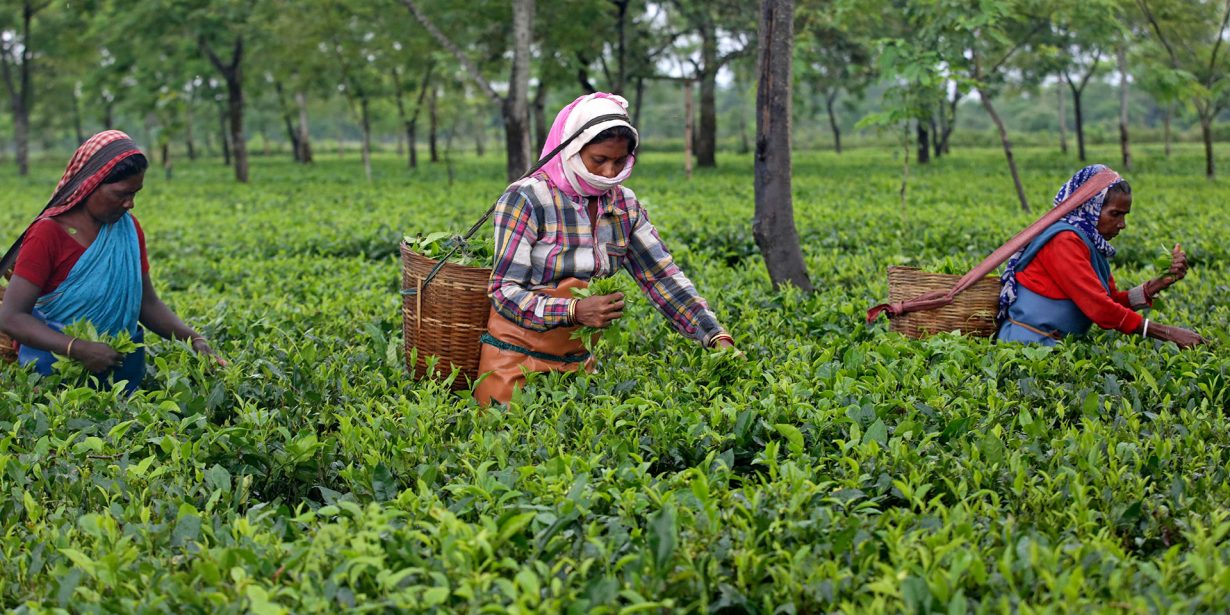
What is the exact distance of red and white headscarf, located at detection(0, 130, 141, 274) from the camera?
398 centimetres

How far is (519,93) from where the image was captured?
53.0ft

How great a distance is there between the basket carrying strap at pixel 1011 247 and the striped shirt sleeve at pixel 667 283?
1.38m

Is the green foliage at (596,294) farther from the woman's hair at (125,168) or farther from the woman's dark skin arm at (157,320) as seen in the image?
the woman's dark skin arm at (157,320)

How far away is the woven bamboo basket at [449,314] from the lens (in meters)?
3.83

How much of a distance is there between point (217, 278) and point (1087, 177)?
6583 millimetres

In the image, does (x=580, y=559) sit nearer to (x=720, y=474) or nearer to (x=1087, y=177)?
Answer: (x=720, y=474)

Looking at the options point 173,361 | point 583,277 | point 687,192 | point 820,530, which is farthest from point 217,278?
point 687,192

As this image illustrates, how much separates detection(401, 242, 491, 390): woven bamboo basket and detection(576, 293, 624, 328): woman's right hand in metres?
0.55

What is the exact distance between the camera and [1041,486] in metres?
2.88

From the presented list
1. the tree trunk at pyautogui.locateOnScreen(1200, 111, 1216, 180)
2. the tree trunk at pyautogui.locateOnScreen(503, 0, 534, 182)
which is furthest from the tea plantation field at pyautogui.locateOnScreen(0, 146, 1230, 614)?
the tree trunk at pyautogui.locateOnScreen(1200, 111, 1216, 180)

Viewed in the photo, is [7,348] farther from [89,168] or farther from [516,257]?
[516,257]

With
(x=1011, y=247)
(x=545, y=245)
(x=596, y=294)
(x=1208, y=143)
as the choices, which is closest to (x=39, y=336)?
(x=545, y=245)

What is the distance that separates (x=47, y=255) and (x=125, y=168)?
0.47 m

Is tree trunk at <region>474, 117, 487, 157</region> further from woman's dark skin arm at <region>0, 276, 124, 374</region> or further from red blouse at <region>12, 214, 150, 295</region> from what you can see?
woman's dark skin arm at <region>0, 276, 124, 374</region>
